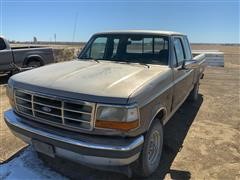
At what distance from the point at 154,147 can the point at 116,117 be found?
1.13 meters

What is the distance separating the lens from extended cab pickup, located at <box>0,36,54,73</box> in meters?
10.4

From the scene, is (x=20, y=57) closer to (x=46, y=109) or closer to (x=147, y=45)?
(x=147, y=45)

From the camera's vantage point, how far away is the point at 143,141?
3.18 m

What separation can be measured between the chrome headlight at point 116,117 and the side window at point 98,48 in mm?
2130

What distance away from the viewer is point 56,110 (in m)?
3.25

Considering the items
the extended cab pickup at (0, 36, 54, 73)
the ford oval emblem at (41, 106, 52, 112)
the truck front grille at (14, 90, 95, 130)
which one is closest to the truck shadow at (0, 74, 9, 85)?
the extended cab pickup at (0, 36, 54, 73)

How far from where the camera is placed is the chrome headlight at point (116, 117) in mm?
2945

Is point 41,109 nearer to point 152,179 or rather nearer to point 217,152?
point 152,179

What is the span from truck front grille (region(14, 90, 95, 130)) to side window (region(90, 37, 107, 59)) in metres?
1.78

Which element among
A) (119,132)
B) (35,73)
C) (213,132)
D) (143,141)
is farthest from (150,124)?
(213,132)

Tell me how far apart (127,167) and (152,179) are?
0.61m

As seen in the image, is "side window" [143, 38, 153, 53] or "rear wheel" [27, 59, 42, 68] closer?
"side window" [143, 38, 153, 53]

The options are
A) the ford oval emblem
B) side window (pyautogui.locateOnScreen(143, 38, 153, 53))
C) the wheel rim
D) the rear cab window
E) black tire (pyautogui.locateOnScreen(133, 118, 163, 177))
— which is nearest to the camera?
the ford oval emblem

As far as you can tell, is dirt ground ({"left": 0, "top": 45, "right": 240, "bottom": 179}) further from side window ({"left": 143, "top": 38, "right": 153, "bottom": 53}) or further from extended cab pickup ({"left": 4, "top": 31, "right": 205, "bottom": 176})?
side window ({"left": 143, "top": 38, "right": 153, "bottom": 53})
